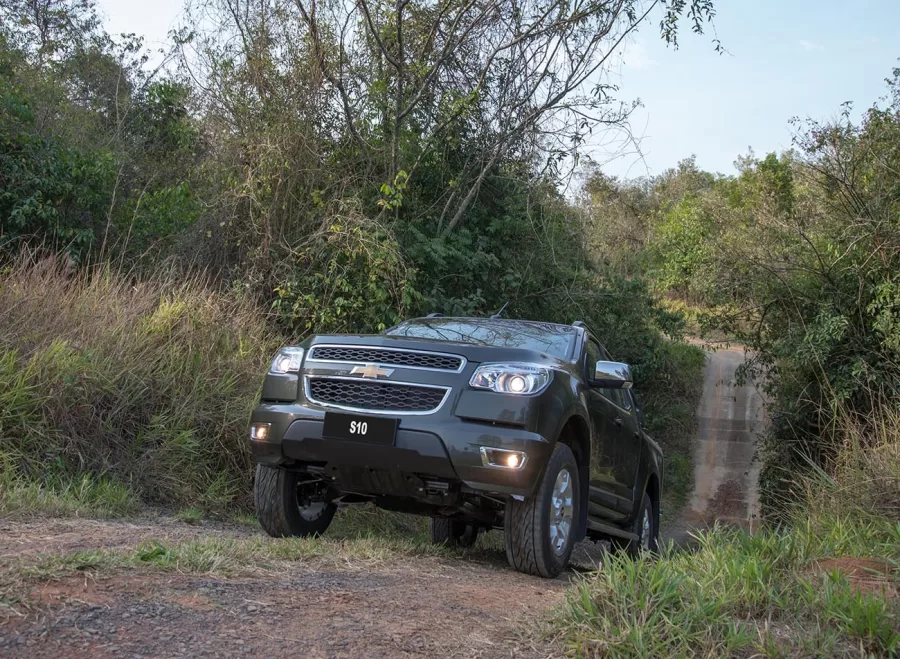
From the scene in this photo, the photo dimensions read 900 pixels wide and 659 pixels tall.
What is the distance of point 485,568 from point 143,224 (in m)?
8.18

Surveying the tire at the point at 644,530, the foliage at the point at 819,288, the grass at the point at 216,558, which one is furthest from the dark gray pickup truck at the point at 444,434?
the foliage at the point at 819,288

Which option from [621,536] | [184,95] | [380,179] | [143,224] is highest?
[184,95]

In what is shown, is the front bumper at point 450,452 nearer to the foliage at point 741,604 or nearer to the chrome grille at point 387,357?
the chrome grille at point 387,357

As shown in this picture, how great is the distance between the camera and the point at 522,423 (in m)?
4.79

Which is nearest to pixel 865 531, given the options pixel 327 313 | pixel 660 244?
pixel 327 313

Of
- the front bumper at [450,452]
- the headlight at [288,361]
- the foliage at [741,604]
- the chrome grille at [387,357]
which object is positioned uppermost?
the chrome grille at [387,357]

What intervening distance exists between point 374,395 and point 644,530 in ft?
12.1

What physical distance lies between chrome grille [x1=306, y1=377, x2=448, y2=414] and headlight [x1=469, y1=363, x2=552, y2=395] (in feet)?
0.72

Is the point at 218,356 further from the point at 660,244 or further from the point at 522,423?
the point at 660,244

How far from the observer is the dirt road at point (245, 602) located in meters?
3.03

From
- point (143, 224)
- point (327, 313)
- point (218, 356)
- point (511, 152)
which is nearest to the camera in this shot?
point (218, 356)

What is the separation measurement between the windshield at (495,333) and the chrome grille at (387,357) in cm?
46

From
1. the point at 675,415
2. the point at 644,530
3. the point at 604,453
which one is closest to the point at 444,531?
the point at 644,530

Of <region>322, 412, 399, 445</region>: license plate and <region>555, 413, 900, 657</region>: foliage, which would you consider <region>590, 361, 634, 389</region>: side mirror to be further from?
<region>322, 412, 399, 445</region>: license plate
